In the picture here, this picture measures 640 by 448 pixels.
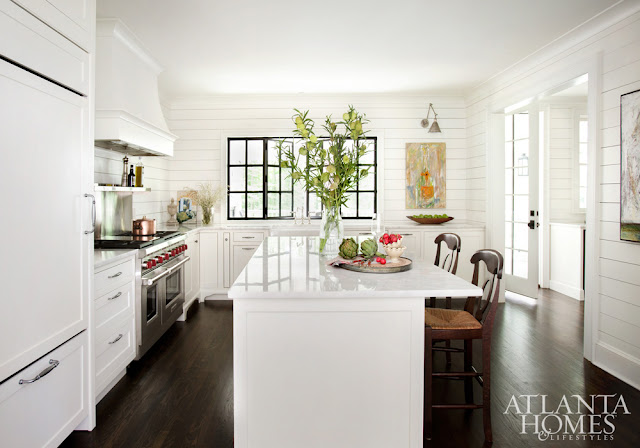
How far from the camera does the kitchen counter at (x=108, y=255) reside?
8.36 feet

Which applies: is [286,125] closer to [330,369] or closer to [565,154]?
[565,154]

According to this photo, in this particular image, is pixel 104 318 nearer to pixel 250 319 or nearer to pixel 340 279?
pixel 250 319

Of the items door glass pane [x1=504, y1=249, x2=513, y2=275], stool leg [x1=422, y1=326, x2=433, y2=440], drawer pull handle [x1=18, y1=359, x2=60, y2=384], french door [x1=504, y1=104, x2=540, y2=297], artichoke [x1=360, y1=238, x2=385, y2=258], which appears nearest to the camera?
drawer pull handle [x1=18, y1=359, x2=60, y2=384]

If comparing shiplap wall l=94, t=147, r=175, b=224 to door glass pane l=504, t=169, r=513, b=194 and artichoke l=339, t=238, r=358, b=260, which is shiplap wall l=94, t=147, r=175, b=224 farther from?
door glass pane l=504, t=169, r=513, b=194

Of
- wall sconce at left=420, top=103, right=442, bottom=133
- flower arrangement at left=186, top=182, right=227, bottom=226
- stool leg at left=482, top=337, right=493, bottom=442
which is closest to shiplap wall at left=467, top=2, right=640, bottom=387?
stool leg at left=482, top=337, right=493, bottom=442

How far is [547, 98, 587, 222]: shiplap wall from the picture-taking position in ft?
19.1

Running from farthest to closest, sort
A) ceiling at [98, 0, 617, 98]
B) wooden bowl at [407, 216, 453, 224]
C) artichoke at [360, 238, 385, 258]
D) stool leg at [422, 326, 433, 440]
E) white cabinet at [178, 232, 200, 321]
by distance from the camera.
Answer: wooden bowl at [407, 216, 453, 224]
white cabinet at [178, 232, 200, 321]
ceiling at [98, 0, 617, 98]
artichoke at [360, 238, 385, 258]
stool leg at [422, 326, 433, 440]

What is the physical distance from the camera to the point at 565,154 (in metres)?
5.85

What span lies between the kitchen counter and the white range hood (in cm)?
92

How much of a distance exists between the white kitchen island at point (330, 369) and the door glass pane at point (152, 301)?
1.84m

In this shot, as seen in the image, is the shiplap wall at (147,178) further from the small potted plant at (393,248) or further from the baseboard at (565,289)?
the baseboard at (565,289)

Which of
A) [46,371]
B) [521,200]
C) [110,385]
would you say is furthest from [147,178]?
[521,200]

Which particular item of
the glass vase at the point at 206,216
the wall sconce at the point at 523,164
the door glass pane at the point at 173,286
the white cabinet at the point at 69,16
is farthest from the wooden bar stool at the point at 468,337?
the glass vase at the point at 206,216

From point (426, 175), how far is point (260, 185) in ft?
7.81
